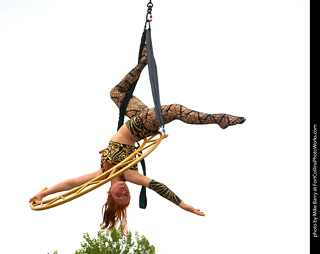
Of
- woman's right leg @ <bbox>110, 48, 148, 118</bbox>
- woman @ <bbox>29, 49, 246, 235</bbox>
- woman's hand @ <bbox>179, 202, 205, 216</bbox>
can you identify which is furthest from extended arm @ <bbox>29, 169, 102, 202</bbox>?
woman's hand @ <bbox>179, 202, 205, 216</bbox>

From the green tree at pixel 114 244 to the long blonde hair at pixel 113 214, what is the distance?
118 centimetres

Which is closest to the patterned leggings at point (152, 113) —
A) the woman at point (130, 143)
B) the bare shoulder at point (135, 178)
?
the woman at point (130, 143)

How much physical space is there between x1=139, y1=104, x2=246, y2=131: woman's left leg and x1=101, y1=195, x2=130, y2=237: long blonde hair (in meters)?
1.04

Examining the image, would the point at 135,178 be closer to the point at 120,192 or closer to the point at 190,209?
the point at 120,192

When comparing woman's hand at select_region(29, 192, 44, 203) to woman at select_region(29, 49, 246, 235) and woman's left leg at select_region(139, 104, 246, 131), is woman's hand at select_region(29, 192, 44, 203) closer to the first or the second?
woman at select_region(29, 49, 246, 235)

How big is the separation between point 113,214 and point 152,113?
4.54 ft

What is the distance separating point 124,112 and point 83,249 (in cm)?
245

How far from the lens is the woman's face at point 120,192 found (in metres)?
6.45

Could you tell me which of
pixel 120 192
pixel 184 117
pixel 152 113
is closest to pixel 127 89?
pixel 152 113

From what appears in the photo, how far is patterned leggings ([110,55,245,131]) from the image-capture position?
5.94m

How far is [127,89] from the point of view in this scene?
683 cm
